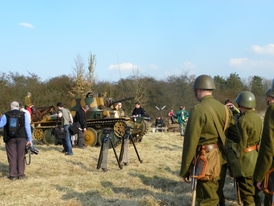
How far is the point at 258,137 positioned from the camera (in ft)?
18.2

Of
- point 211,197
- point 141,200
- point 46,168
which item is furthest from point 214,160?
point 46,168

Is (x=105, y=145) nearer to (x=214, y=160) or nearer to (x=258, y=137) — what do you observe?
(x=258, y=137)

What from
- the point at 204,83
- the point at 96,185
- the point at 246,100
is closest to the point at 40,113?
the point at 96,185

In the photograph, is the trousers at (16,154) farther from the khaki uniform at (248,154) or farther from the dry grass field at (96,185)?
the khaki uniform at (248,154)

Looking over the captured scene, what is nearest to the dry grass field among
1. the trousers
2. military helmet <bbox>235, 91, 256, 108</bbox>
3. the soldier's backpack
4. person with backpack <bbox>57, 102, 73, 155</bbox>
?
the trousers

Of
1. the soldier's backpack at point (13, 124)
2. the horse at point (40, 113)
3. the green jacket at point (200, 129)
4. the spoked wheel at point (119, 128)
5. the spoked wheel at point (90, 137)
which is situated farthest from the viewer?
the horse at point (40, 113)

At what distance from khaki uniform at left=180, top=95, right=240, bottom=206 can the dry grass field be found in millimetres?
1631

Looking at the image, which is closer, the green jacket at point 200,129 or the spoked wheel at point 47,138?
the green jacket at point 200,129

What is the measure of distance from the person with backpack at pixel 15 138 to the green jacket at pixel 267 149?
592 centimetres

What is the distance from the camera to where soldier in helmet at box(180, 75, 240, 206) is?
4156 mm

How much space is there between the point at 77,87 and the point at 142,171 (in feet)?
67.6

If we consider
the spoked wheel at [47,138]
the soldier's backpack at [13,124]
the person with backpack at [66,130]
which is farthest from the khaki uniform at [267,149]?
the spoked wheel at [47,138]

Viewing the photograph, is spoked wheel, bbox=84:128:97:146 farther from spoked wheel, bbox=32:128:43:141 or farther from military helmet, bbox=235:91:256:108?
military helmet, bbox=235:91:256:108

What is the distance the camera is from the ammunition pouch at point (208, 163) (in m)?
4.22
